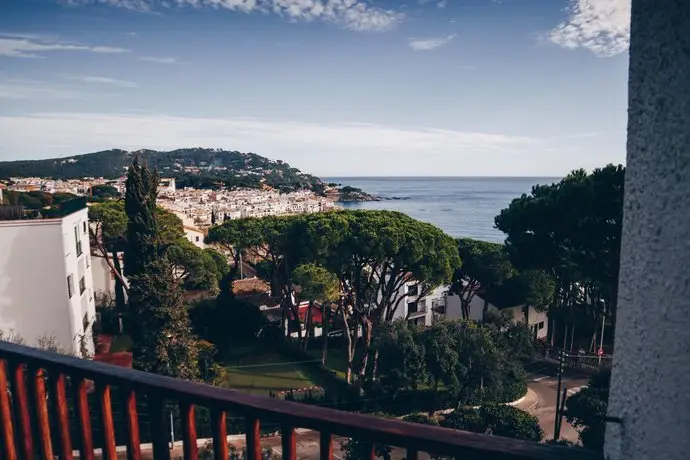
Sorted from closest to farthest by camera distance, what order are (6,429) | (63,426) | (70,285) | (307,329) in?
(63,426)
(6,429)
(70,285)
(307,329)

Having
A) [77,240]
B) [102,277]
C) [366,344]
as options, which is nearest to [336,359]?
[366,344]

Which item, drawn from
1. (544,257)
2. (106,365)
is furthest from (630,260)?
(544,257)

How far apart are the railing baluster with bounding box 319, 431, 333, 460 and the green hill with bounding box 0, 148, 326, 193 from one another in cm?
5333

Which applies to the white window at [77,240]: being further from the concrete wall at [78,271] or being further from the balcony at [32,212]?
the balcony at [32,212]

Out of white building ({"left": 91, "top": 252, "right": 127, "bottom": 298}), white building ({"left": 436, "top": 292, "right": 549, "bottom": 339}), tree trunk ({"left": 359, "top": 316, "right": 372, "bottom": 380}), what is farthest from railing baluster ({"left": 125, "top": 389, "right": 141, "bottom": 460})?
white building ({"left": 91, "top": 252, "right": 127, "bottom": 298})

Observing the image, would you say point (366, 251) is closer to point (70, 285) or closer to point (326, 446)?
point (70, 285)

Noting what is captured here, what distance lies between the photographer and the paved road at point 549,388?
39.0ft

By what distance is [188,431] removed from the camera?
118 cm

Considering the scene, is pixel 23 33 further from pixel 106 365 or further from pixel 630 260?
pixel 630 260

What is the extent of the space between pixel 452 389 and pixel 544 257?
3971 millimetres

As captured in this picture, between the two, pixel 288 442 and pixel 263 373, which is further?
pixel 263 373

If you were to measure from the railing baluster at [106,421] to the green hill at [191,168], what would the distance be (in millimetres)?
52803

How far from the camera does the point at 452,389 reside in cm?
1186

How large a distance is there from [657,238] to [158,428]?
1198mm
